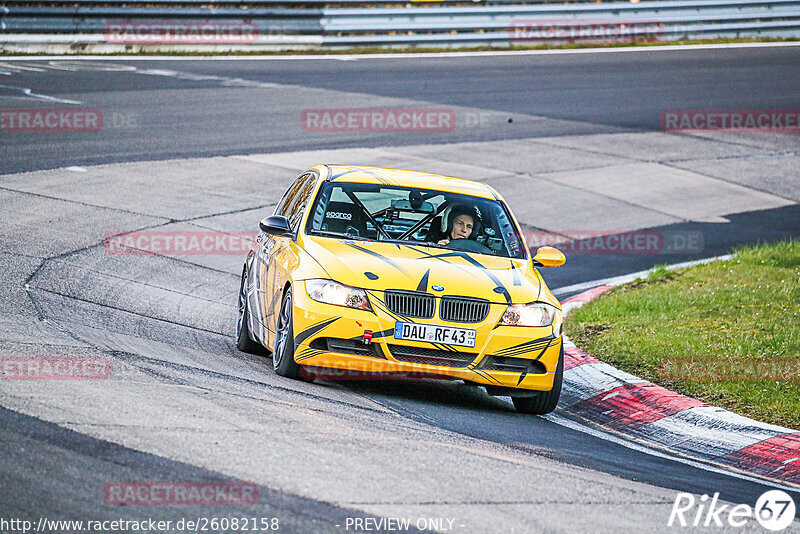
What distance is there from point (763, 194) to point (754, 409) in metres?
11.9

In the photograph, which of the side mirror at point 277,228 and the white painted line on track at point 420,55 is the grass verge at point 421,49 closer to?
the white painted line on track at point 420,55

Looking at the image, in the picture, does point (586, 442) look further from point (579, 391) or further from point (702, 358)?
point (702, 358)

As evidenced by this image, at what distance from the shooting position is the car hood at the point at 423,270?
8469mm

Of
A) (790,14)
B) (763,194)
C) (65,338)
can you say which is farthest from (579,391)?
(790,14)

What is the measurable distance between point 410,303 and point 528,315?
0.88m

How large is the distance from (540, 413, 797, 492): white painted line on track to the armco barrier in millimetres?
22148

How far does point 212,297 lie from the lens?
1210 centimetres

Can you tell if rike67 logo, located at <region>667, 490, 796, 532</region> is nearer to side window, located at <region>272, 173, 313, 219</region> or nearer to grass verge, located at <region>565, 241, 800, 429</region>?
grass verge, located at <region>565, 241, 800, 429</region>

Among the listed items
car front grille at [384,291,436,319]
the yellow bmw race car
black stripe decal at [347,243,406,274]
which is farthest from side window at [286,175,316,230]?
car front grille at [384,291,436,319]

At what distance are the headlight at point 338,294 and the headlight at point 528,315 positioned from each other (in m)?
0.99

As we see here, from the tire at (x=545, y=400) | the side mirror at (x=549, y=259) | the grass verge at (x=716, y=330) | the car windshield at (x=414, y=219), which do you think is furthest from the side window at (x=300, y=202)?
the grass verge at (x=716, y=330)

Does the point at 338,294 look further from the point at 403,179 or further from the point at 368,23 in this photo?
the point at 368,23

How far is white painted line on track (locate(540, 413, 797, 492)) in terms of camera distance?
24.0 ft

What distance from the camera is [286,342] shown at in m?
8.60
